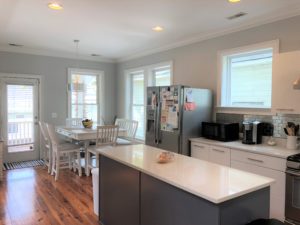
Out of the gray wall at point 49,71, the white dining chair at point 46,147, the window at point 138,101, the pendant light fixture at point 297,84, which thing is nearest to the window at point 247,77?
the pendant light fixture at point 297,84

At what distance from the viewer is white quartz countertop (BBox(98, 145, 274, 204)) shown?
1.51 meters

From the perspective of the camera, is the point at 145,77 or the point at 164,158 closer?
the point at 164,158

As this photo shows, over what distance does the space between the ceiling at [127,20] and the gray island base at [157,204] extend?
193 centimetres

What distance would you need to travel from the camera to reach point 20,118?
576 centimetres

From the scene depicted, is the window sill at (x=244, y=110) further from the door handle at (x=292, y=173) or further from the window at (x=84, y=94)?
the window at (x=84, y=94)

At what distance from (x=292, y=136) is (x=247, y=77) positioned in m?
1.22

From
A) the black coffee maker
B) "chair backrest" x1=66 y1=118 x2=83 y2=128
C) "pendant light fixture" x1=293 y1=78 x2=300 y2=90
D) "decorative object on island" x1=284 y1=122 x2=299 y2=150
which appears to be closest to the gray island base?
"pendant light fixture" x1=293 y1=78 x2=300 y2=90

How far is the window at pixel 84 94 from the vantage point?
639 centimetres

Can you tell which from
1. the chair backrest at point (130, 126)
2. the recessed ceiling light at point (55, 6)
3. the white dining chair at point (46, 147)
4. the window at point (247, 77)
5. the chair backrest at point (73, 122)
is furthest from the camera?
the chair backrest at point (73, 122)

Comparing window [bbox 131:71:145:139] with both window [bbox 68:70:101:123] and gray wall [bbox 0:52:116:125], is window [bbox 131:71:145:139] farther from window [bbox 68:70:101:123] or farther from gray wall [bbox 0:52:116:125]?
gray wall [bbox 0:52:116:125]

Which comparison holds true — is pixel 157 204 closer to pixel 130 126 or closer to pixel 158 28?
pixel 158 28

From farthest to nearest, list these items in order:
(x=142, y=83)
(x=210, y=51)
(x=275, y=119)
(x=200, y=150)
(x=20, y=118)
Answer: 1. (x=142, y=83)
2. (x=20, y=118)
3. (x=210, y=51)
4. (x=200, y=150)
5. (x=275, y=119)

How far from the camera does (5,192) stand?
3906 mm

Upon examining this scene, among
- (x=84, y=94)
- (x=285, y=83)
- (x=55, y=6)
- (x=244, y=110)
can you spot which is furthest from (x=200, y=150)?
(x=84, y=94)
